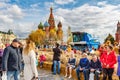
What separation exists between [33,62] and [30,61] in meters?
0.10

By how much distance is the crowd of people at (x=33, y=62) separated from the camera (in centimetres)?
758

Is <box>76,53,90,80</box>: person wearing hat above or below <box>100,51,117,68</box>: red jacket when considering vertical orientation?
below

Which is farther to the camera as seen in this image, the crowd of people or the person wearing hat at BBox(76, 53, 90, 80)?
the person wearing hat at BBox(76, 53, 90, 80)

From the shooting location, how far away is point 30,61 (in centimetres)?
757

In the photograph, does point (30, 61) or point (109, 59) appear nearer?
point (30, 61)

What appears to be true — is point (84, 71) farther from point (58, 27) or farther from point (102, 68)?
point (58, 27)

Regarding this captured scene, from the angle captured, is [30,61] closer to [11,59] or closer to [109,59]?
[11,59]

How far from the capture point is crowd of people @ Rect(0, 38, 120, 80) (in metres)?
7.58

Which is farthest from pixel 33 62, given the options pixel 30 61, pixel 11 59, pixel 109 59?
pixel 109 59

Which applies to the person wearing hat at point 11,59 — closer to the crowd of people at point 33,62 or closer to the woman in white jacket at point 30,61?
the crowd of people at point 33,62

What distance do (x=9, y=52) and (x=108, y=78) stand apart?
4134 mm

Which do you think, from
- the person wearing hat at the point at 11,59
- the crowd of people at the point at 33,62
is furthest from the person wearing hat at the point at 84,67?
the person wearing hat at the point at 11,59

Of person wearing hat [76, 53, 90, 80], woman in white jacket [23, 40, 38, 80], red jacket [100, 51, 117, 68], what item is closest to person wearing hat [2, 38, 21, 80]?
woman in white jacket [23, 40, 38, 80]

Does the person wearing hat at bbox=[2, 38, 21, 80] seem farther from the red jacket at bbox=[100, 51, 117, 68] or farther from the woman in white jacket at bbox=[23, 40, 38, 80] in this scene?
the red jacket at bbox=[100, 51, 117, 68]
